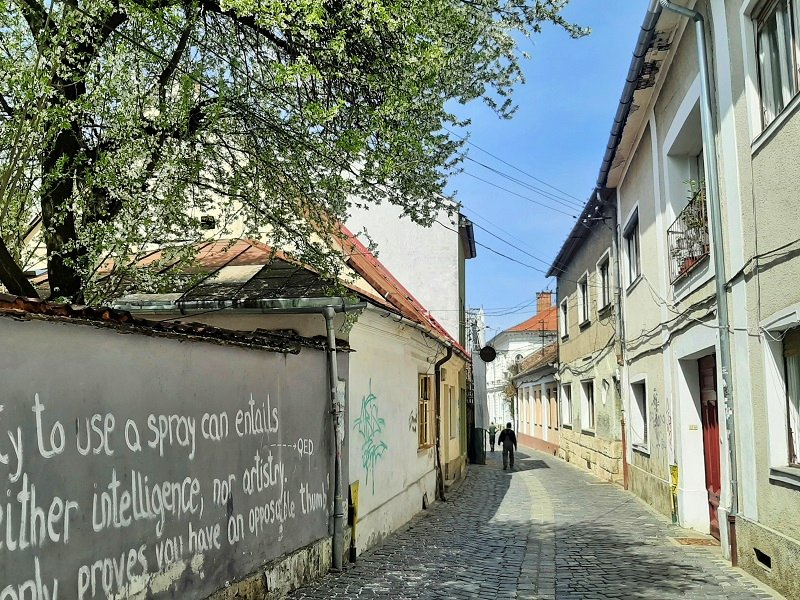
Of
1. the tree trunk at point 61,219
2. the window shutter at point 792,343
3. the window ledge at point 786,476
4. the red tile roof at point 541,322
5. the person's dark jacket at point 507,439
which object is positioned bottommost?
the person's dark jacket at point 507,439

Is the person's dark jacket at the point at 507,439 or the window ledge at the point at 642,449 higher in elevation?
the window ledge at the point at 642,449

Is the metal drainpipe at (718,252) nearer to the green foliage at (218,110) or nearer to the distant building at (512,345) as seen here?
the green foliage at (218,110)

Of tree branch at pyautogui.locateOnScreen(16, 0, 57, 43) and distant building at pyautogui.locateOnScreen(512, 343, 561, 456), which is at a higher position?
tree branch at pyautogui.locateOnScreen(16, 0, 57, 43)

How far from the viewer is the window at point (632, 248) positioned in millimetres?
14078

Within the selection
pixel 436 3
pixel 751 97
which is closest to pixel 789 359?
pixel 751 97

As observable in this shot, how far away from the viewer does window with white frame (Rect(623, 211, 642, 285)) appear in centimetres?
1400

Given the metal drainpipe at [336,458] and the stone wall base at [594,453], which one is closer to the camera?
the metal drainpipe at [336,458]

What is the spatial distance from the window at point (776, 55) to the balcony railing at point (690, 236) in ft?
7.53

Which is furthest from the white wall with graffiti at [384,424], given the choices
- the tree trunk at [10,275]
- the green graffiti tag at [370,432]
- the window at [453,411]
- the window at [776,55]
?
the window at [453,411]

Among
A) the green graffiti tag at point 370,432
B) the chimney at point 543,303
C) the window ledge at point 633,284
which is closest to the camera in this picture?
the green graffiti tag at point 370,432

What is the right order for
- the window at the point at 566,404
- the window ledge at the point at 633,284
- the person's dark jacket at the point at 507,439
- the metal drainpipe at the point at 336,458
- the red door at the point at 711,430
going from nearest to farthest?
the metal drainpipe at the point at 336,458 → the red door at the point at 711,430 → the window ledge at the point at 633,284 → the person's dark jacket at the point at 507,439 → the window at the point at 566,404

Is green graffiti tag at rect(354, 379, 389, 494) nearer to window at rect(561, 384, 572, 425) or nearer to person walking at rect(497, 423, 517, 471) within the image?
person walking at rect(497, 423, 517, 471)

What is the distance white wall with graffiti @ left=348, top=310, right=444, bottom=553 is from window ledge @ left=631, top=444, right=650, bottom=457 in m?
3.86

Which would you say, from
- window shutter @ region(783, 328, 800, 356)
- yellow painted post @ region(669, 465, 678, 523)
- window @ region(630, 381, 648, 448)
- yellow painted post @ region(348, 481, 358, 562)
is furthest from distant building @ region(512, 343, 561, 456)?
window shutter @ region(783, 328, 800, 356)
